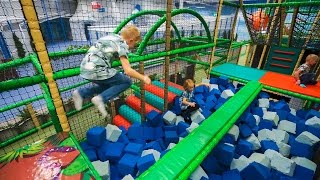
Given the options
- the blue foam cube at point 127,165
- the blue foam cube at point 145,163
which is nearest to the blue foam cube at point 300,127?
the blue foam cube at point 145,163

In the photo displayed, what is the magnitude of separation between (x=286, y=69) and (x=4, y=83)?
18.3ft

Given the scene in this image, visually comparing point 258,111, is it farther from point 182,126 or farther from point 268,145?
point 182,126

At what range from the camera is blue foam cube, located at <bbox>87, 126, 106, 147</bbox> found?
2.40 metres

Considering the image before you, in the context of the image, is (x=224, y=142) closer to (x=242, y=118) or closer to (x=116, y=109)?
(x=242, y=118)

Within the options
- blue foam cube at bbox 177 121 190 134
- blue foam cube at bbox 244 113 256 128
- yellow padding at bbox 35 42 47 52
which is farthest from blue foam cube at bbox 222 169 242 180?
yellow padding at bbox 35 42 47 52

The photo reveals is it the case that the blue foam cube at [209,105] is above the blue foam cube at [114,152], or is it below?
above

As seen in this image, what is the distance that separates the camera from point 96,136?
7.88 ft

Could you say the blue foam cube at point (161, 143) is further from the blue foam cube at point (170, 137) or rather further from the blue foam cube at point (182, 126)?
the blue foam cube at point (182, 126)

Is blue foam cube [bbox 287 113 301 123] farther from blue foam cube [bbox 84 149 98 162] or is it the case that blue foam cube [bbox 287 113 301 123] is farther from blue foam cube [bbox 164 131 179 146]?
blue foam cube [bbox 84 149 98 162]

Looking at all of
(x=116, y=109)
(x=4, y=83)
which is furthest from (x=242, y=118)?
(x=4, y=83)

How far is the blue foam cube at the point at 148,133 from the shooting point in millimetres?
2769

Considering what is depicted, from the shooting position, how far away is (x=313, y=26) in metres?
4.22

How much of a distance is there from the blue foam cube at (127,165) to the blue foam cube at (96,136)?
0.42 metres

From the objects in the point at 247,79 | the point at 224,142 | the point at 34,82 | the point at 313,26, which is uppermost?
the point at 313,26
